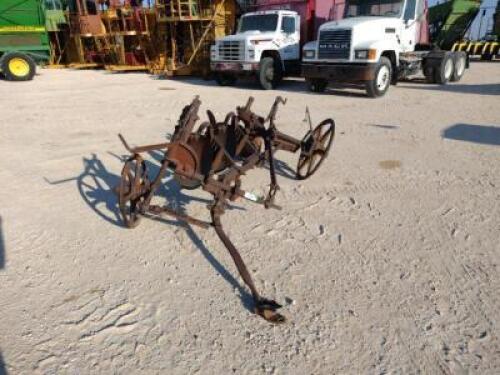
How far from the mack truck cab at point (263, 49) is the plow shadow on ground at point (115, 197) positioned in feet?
25.7

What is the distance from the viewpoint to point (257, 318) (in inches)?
111

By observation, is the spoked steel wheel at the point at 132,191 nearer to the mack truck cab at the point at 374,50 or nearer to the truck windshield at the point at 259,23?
the mack truck cab at the point at 374,50

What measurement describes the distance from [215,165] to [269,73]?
10.00 m

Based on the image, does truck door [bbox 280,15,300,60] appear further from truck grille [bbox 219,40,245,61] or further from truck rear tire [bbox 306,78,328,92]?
truck rear tire [bbox 306,78,328,92]

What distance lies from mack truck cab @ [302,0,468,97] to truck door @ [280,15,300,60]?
179cm

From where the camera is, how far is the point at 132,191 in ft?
12.6

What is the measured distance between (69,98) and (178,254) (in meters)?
9.80

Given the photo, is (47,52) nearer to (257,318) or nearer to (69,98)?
(69,98)

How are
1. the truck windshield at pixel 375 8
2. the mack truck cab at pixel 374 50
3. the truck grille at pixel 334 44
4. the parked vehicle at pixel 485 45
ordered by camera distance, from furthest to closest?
1. the parked vehicle at pixel 485 45
2. the truck windshield at pixel 375 8
3. the truck grille at pixel 334 44
4. the mack truck cab at pixel 374 50

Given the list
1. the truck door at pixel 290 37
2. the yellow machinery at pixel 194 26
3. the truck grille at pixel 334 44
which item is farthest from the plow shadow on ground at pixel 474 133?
the yellow machinery at pixel 194 26

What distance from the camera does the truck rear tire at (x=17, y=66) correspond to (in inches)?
610

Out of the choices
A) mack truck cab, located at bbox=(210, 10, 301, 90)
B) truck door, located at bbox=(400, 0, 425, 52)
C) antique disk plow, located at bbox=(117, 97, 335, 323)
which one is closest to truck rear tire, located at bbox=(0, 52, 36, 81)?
mack truck cab, located at bbox=(210, 10, 301, 90)

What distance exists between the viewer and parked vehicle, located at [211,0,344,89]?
1304 centimetres

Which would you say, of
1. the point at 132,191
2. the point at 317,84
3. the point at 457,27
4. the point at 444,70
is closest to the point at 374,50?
the point at 317,84
